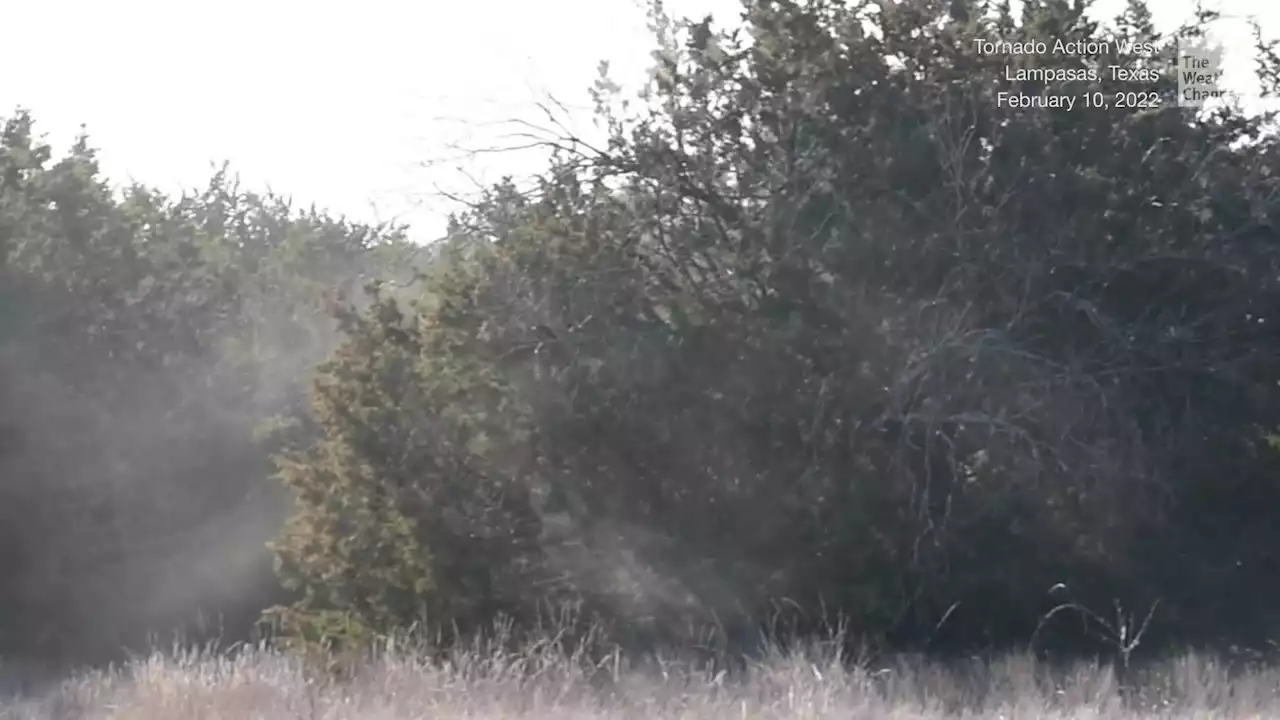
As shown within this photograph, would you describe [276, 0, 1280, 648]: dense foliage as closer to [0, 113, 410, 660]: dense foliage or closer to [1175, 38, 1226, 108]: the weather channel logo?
[1175, 38, 1226, 108]: the weather channel logo

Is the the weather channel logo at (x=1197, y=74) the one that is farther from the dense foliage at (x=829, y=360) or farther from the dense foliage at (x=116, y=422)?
the dense foliage at (x=116, y=422)

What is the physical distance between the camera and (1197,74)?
12664 mm

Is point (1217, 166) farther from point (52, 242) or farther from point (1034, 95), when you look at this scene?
point (52, 242)

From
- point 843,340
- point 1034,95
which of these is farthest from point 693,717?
point 1034,95

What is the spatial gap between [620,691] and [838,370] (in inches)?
142

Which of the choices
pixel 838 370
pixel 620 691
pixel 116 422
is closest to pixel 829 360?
pixel 838 370

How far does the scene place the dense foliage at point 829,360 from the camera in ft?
38.0

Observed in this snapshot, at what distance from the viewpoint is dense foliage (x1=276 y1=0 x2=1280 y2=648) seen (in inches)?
456

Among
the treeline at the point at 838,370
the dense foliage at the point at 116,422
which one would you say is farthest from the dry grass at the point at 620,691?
the dense foliage at the point at 116,422

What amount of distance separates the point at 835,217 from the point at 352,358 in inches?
166

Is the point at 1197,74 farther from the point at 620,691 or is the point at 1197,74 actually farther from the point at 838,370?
the point at 620,691

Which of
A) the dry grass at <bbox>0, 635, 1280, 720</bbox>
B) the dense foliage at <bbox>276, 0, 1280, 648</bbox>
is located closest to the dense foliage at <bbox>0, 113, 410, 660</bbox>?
the dense foliage at <bbox>276, 0, 1280, 648</bbox>

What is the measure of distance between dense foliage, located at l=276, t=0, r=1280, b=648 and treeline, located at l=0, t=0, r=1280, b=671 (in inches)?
1.1

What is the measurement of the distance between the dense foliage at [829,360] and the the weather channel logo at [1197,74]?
0.22 m
